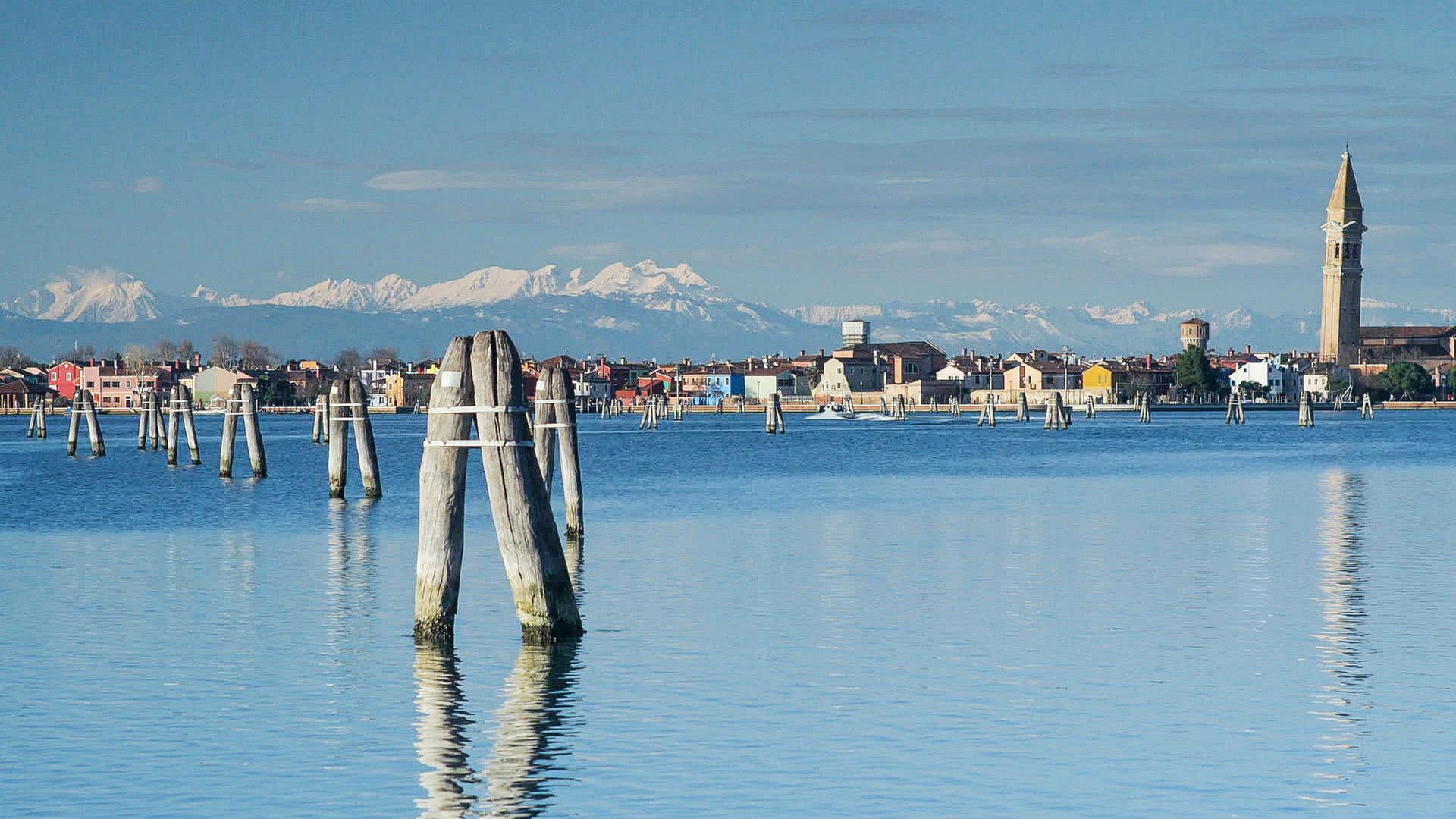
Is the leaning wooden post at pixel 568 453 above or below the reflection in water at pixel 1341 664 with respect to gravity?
above

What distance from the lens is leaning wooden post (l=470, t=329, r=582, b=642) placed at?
17.1 meters

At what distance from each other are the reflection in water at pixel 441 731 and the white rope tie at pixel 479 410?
2.35m

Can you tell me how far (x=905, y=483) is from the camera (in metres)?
54.2

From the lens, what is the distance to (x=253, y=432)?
54812 millimetres

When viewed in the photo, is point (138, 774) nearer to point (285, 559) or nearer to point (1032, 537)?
point (285, 559)

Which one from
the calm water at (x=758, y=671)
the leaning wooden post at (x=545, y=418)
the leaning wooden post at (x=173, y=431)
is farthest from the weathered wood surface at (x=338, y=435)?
the leaning wooden post at (x=173, y=431)

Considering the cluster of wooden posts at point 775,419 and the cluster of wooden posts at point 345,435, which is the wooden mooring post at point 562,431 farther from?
the cluster of wooden posts at point 775,419

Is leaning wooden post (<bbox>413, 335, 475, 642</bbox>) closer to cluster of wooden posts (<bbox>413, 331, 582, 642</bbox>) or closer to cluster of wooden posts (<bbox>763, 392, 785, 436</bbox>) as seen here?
cluster of wooden posts (<bbox>413, 331, 582, 642</bbox>)

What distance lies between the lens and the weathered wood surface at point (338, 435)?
42844 mm

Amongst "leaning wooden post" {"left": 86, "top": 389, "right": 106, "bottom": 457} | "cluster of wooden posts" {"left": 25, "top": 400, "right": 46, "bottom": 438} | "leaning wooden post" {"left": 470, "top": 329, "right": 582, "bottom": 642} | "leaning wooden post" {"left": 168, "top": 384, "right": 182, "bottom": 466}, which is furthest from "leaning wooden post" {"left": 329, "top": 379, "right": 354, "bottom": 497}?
"cluster of wooden posts" {"left": 25, "top": 400, "right": 46, "bottom": 438}

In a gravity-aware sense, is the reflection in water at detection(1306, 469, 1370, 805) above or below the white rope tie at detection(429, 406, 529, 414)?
below

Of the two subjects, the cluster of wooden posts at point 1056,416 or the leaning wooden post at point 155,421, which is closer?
the leaning wooden post at point 155,421

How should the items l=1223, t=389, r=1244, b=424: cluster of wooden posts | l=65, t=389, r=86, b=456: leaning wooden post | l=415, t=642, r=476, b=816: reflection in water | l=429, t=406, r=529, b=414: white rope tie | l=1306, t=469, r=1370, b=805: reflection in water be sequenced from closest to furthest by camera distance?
l=415, t=642, r=476, b=816: reflection in water, l=1306, t=469, r=1370, b=805: reflection in water, l=429, t=406, r=529, b=414: white rope tie, l=65, t=389, r=86, b=456: leaning wooden post, l=1223, t=389, r=1244, b=424: cluster of wooden posts

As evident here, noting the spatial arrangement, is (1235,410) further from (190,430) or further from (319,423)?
(190,430)
